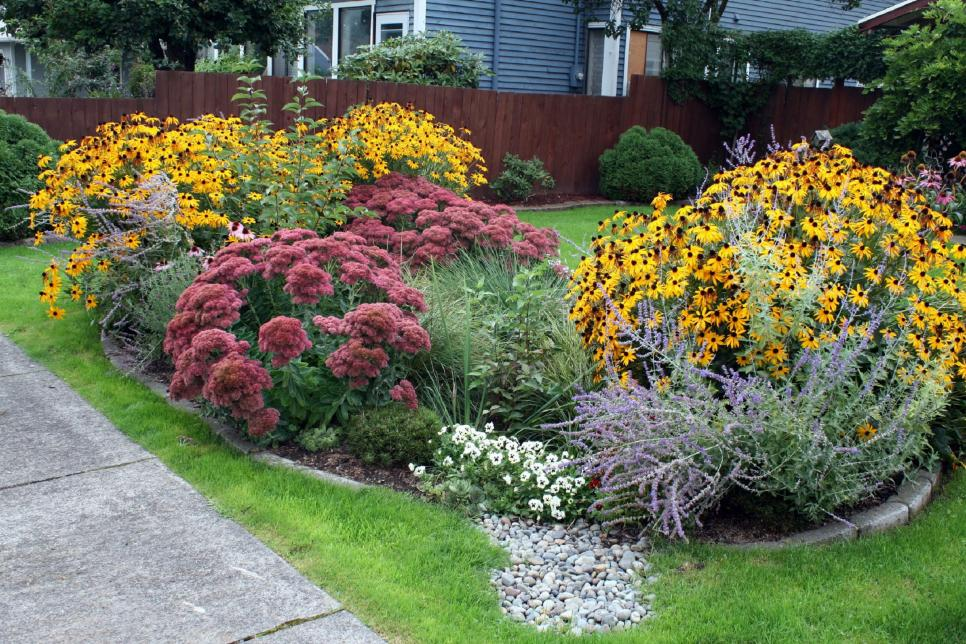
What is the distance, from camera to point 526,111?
14.9 meters

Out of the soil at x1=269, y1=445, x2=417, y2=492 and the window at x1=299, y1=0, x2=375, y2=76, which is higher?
the window at x1=299, y1=0, x2=375, y2=76

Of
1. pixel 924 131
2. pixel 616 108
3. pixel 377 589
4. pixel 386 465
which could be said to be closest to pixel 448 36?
pixel 616 108

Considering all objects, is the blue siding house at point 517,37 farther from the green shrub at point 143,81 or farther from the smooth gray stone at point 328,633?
the smooth gray stone at point 328,633

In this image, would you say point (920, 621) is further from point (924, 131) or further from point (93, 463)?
point (924, 131)

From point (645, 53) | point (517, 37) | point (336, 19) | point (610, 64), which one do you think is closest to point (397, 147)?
point (517, 37)

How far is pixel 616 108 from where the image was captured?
1622 centimetres

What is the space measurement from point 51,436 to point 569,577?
286cm

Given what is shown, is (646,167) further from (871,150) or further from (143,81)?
(143,81)

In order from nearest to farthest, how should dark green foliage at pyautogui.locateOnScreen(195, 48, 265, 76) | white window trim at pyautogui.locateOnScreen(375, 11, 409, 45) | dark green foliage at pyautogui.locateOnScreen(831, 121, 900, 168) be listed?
dark green foliage at pyautogui.locateOnScreen(831, 121, 900, 168) → dark green foliage at pyautogui.locateOnScreen(195, 48, 265, 76) → white window trim at pyautogui.locateOnScreen(375, 11, 409, 45)

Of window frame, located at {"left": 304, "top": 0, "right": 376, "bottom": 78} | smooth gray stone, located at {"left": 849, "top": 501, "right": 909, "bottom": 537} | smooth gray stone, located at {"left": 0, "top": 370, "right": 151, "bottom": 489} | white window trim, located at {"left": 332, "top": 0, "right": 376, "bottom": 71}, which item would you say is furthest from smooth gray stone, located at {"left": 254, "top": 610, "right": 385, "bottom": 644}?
white window trim, located at {"left": 332, "top": 0, "right": 376, "bottom": 71}

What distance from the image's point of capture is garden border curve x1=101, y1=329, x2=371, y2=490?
4414 mm

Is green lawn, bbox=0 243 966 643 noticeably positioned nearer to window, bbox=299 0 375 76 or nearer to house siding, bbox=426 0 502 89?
house siding, bbox=426 0 502 89

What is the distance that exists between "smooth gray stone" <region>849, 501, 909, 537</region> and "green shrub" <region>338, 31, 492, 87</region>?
12.3 meters

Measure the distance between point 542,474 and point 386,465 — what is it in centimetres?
80
